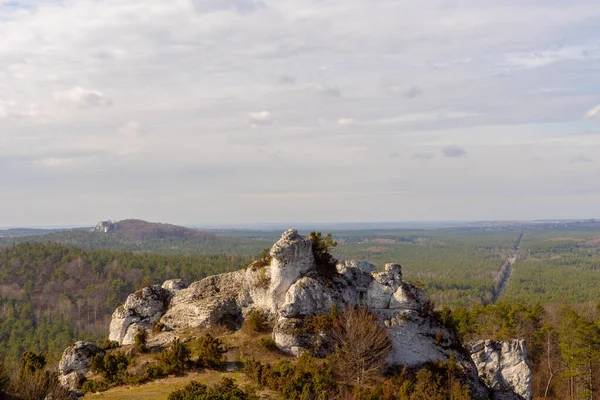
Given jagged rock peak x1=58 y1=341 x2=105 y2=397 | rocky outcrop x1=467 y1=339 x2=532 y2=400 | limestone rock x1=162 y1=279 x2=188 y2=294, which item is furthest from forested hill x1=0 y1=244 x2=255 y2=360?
rocky outcrop x1=467 y1=339 x2=532 y2=400

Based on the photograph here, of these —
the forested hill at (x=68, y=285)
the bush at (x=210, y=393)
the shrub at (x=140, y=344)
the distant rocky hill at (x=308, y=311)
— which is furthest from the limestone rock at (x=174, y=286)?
the forested hill at (x=68, y=285)

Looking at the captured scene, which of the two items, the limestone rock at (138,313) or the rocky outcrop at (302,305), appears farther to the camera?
the limestone rock at (138,313)

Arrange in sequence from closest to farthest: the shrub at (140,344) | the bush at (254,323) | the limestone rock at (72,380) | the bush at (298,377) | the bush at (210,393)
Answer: the bush at (210,393), the bush at (298,377), the limestone rock at (72,380), the shrub at (140,344), the bush at (254,323)

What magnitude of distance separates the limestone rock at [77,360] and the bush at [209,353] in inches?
285

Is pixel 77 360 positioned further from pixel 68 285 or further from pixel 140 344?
pixel 68 285

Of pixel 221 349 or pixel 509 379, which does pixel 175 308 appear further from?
pixel 509 379

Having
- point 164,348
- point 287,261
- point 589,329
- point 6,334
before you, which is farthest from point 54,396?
point 6,334

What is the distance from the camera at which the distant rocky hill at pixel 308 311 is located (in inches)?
1250

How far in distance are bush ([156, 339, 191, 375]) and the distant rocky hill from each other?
3354 mm

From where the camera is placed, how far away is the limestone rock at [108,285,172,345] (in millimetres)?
37344

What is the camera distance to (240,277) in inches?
1469

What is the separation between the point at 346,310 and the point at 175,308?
12965mm

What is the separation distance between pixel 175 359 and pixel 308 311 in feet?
29.1

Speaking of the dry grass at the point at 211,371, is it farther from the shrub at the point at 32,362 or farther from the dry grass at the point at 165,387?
the shrub at the point at 32,362
